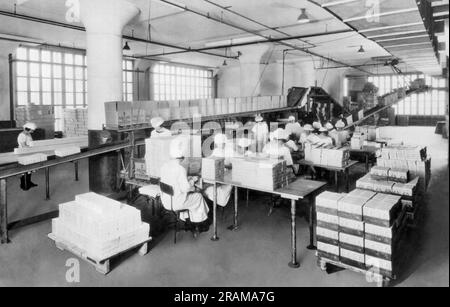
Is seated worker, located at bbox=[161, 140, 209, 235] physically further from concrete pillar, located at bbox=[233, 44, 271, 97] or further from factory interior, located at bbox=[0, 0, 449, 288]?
concrete pillar, located at bbox=[233, 44, 271, 97]

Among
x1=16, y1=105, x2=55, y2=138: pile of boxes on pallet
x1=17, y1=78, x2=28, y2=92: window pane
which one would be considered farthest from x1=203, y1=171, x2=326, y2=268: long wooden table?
x1=17, y1=78, x2=28, y2=92: window pane

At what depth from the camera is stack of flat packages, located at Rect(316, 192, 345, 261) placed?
3678mm

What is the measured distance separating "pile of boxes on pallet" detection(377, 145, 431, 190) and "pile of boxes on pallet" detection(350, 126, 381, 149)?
76.4 inches

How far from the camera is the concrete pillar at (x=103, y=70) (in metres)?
7.46

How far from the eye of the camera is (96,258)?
3857 mm

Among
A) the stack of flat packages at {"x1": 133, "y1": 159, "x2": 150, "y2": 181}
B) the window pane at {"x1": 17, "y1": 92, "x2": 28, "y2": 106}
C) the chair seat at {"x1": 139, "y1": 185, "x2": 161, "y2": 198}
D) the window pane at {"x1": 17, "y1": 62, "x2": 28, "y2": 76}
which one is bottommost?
the chair seat at {"x1": 139, "y1": 185, "x2": 161, "y2": 198}

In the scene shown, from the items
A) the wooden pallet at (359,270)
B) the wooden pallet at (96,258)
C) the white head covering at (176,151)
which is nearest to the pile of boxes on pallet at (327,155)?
the wooden pallet at (359,270)

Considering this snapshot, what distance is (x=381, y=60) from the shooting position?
20.8m

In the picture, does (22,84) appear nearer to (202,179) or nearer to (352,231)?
(202,179)

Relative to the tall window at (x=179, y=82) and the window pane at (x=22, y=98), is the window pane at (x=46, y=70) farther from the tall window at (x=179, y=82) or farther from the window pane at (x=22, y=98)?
the tall window at (x=179, y=82)

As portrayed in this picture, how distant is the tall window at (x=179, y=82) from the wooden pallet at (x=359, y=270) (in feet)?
53.6

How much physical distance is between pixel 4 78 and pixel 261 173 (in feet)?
40.9
